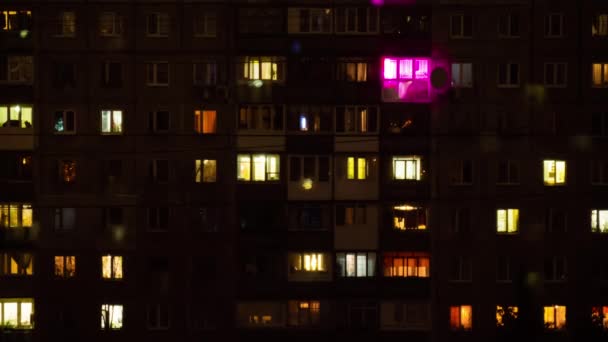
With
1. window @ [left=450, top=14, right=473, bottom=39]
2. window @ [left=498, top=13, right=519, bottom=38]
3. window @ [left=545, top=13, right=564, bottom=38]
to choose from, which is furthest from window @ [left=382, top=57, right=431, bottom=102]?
window @ [left=545, top=13, right=564, bottom=38]

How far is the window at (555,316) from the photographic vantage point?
4522 centimetres

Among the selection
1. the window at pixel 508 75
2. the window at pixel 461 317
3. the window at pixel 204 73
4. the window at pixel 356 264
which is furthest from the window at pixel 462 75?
the window at pixel 204 73

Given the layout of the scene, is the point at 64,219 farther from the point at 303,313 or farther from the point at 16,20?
the point at 303,313

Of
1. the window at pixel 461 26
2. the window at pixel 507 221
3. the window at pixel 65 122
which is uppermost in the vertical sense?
the window at pixel 461 26

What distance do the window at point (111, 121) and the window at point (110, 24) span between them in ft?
11.8

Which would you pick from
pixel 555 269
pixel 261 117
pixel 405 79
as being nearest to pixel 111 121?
pixel 261 117

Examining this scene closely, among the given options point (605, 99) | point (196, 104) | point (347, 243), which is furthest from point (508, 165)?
point (196, 104)

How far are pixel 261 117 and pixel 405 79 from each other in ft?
23.2

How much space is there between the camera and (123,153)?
1751 inches

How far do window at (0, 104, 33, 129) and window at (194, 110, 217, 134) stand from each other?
25.5ft

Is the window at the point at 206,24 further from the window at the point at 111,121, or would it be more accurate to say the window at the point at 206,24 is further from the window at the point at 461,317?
the window at the point at 461,317

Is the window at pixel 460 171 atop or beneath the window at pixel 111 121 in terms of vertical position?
beneath

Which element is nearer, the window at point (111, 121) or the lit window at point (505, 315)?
the lit window at point (505, 315)

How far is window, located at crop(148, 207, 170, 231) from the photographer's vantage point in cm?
4462
